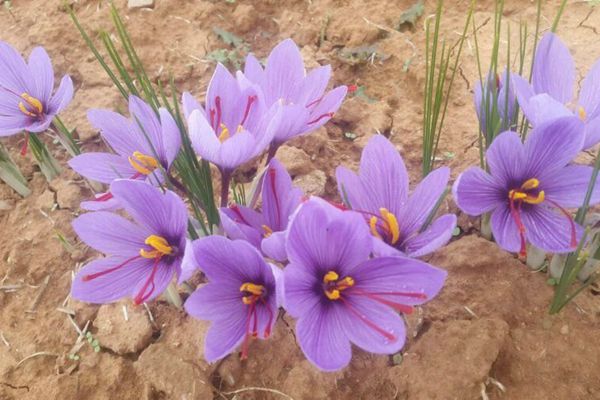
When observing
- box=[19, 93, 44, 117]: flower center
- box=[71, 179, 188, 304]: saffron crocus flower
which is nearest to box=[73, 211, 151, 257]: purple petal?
box=[71, 179, 188, 304]: saffron crocus flower

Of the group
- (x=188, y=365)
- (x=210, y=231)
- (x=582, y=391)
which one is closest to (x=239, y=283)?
(x=210, y=231)

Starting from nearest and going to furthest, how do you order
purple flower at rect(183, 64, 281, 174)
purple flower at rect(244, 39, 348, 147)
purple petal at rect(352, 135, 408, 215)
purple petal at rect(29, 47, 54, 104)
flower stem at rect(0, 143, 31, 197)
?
purple flower at rect(183, 64, 281, 174), purple petal at rect(352, 135, 408, 215), purple flower at rect(244, 39, 348, 147), purple petal at rect(29, 47, 54, 104), flower stem at rect(0, 143, 31, 197)

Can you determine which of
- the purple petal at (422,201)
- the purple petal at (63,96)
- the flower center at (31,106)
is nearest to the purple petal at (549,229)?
the purple petal at (422,201)

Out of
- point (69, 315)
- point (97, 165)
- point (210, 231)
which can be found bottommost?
point (69, 315)

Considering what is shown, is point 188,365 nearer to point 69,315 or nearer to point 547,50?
point 69,315

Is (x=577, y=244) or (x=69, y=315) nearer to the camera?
(x=577, y=244)

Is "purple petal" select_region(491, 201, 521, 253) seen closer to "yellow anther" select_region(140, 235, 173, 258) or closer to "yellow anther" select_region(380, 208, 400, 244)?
"yellow anther" select_region(380, 208, 400, 244)

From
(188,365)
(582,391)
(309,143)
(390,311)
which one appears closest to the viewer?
(390,311)
